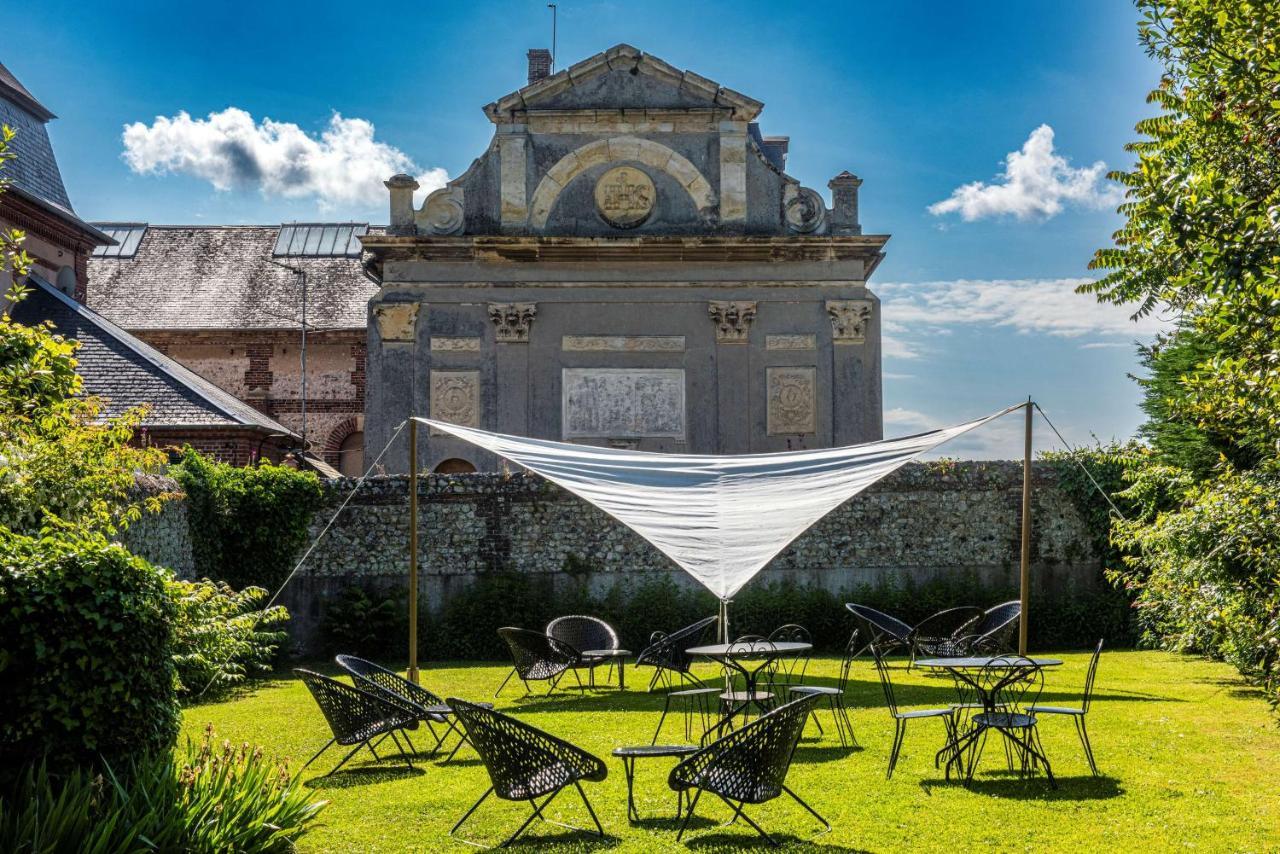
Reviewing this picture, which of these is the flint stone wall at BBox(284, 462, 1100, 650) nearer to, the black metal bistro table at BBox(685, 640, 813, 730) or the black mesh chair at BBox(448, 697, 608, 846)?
the black metal bistro table at BBox(685, 640, 813, 730)

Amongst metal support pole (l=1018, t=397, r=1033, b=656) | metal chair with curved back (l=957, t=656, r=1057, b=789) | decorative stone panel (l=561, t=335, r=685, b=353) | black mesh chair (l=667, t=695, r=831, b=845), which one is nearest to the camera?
black mesh chair (l=667, t=695, r=831, b=845)

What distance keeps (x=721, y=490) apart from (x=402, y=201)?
13.6 metres

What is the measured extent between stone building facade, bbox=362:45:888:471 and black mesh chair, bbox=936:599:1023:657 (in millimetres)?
8367

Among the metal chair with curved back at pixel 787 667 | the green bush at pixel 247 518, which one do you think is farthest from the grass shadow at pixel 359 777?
the green bush at pixel 247 518

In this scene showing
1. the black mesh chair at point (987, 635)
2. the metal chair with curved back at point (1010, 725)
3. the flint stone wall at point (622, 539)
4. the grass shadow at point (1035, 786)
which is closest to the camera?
the grass shadow at point (1035, 786)

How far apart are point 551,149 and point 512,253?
198 cm

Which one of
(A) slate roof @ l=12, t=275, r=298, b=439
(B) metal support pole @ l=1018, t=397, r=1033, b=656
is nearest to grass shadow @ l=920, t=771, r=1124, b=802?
(B) metal support pole @ l=1018, t=397, r=1033, b=656

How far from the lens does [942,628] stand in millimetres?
13391

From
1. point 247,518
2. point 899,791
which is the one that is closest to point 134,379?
point 247,518

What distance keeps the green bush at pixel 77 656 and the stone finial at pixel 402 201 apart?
15463mm

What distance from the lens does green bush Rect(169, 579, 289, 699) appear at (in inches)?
476

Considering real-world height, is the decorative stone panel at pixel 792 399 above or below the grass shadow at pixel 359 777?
above

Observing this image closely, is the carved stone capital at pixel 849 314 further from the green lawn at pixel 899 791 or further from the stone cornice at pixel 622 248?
the green lawn at pixel 899 791

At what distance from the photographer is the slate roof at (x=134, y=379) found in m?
18.4
